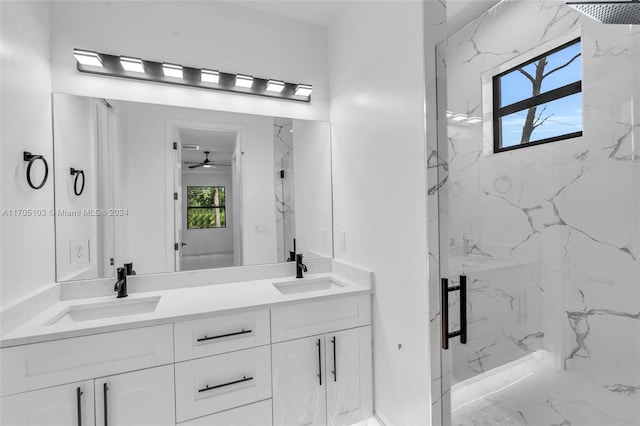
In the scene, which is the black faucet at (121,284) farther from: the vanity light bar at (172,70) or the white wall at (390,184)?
the white wall at (390,184)

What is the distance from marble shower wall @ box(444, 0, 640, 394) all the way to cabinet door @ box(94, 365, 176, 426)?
1.52 meters

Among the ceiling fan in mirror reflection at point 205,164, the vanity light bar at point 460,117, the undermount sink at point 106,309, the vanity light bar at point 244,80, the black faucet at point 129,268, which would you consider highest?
the vanity light bar at point 244,80

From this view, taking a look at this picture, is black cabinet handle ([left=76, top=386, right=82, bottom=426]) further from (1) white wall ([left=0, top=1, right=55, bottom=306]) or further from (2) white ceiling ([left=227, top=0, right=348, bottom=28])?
(2) white ceiling ([left=227, top=0, right=348, bottom=28])

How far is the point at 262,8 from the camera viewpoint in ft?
6.95

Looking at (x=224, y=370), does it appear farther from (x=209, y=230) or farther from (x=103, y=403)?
(x=209, y=230)

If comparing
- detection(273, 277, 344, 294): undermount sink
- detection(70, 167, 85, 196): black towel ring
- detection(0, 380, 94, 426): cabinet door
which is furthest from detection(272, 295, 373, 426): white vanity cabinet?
detection(70, 167, 85, 196): black towel ring

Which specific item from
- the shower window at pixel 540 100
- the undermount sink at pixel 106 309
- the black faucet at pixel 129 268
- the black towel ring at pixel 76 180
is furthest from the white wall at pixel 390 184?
the black towel ring at pixel 76 180

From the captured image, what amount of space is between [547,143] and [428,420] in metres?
1.27

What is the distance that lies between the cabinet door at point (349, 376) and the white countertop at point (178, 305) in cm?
28

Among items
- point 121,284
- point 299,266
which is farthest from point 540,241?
point 121,284

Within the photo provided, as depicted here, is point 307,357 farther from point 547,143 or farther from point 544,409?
point 547,143

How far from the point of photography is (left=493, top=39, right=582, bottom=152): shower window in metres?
0.89

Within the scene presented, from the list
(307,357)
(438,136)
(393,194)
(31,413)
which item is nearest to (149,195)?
(31,413)

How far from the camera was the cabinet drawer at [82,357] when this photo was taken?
116 cm
